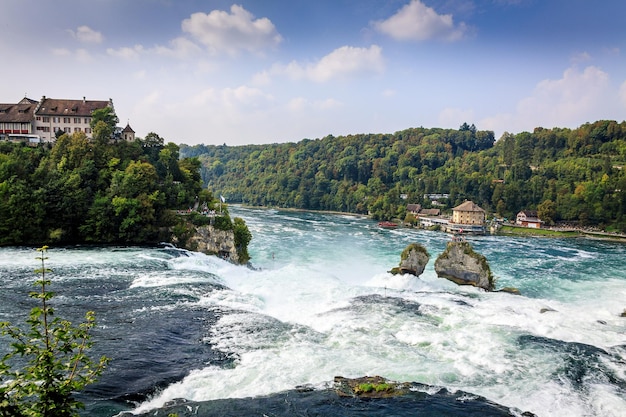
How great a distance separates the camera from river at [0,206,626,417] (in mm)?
16625

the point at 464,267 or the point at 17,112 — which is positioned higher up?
the point at 17,112

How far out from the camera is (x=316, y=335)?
22656 mm

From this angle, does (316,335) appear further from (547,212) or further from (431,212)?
(431,212)

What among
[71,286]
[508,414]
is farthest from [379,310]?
[71,286]

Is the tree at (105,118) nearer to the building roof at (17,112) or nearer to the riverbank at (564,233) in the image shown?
the building roof at (17,112)

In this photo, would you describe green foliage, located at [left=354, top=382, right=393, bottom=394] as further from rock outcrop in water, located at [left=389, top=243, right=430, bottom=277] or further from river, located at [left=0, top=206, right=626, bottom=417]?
rock outcrop in water, located at [left=389, top=243, right=430, bottom=277]

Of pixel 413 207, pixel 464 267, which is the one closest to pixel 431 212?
pixel 413 207

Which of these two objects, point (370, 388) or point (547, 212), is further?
point (547, 212)

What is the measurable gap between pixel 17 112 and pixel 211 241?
106ft

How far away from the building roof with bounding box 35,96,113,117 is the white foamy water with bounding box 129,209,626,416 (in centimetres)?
3033

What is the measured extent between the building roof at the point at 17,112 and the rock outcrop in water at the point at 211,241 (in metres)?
28.1

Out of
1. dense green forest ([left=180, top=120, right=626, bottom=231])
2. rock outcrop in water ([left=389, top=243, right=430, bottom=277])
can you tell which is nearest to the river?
rock outcrop in water ([left=389, top=243, right=430, bottom=277])

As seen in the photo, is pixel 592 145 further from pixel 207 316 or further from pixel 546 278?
pixel 207 316

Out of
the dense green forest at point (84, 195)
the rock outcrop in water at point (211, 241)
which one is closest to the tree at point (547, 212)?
the dense green forest at point (84, 195)
